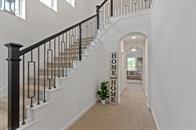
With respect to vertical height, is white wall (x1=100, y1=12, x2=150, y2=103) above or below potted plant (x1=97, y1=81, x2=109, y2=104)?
above

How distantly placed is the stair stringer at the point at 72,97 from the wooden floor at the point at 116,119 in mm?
229

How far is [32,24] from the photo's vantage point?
4.56 meters

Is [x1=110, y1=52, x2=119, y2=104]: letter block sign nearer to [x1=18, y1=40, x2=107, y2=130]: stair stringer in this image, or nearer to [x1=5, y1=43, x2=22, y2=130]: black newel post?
[x1=18, y1=40, x2=107, y2=130]: stair stringer

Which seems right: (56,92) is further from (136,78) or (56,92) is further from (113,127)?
(136,78)

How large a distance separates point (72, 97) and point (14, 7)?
2.69 metres

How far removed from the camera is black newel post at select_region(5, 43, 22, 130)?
7.07 ft

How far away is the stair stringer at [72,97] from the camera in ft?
8.50

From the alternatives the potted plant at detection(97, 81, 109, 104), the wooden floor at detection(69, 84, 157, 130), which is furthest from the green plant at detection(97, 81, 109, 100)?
the wooden floor at detection(69, 84, 157, 130)

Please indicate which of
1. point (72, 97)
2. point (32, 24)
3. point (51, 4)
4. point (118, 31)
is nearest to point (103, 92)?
point (72, 97)

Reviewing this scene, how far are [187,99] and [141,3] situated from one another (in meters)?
5.92

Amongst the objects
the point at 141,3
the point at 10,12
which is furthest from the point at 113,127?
the point at 141,3

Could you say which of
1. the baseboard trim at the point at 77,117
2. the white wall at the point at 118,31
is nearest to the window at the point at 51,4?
the white wall at the point at 118,31

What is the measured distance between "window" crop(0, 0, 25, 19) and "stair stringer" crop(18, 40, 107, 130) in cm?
203

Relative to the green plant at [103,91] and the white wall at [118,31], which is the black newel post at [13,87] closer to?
the green plant at [103,91]
